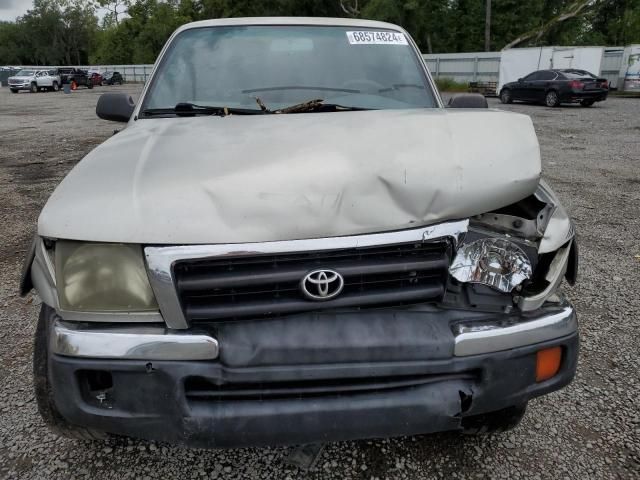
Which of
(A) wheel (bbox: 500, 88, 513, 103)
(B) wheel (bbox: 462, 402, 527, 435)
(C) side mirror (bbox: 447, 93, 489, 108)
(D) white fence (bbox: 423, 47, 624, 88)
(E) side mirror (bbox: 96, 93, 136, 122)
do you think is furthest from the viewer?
(D) white fence (bbox: 423, 47, 624, 88)

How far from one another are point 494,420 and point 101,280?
1.56m

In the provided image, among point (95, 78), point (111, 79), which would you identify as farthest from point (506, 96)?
point (111, 79)

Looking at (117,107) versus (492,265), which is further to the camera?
(117,107)

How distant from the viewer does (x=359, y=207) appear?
1.63 metres

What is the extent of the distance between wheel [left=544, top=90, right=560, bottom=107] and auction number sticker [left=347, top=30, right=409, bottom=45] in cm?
1745

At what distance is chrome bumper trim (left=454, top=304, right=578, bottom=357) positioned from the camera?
5.36 ft

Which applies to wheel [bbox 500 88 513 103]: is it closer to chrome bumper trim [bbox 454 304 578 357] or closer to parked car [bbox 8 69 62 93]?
chrome bumper trim [bbox 454 304 578 357]

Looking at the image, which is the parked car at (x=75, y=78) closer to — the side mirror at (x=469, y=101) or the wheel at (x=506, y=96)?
the wheel at (x=506, y=96)

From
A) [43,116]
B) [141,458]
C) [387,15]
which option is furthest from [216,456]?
[387,15]

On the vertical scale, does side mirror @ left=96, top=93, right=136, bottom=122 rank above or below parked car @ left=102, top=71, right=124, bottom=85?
above

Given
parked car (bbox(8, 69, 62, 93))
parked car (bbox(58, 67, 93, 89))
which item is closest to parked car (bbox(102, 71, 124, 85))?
parked car (bbox(58, 67, 93, 89))

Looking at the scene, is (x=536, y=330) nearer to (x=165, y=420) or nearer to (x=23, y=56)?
(x=165, y=420)

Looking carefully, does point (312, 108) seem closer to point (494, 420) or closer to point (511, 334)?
point (511, 334)

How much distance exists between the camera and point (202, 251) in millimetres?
1551
